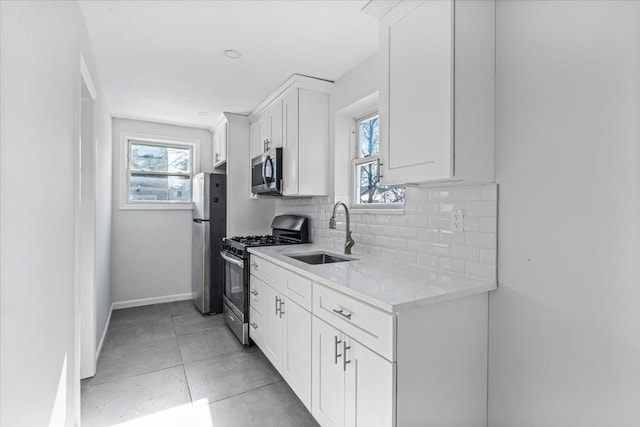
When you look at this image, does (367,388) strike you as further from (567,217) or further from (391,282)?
(567,217)

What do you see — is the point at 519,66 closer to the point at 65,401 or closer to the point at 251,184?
the point at 65,401

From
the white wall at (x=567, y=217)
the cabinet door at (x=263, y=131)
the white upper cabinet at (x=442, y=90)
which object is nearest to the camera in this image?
the white wall at (x=567, y=217)

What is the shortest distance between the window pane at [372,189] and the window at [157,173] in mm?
2790

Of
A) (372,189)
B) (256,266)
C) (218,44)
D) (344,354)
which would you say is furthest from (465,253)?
(218,44)

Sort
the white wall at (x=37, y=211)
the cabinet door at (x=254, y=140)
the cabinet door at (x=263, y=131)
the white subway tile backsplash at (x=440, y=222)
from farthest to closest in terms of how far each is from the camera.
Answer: the cabinet door at (x=254, y=140) → the cabinet door at (x=263, y=131) → the white subway tile backsplash at (x=440, y=222) → the white wall at (x=37, y=211)

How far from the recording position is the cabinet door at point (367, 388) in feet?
3.98

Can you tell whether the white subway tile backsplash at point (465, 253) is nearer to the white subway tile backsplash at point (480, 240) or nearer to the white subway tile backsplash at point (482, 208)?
the white subway tile backsplash at point (480, 240)

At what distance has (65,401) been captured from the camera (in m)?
1.48

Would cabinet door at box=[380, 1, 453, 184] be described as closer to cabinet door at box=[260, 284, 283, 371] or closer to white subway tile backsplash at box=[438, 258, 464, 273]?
white subway tile backsplash at box=[438, 258, 464, 273]

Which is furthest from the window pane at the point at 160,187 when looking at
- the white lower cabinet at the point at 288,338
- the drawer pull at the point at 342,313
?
the drawer pull at the point at 342,313

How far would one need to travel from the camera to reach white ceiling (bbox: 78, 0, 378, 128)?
1.81 meters

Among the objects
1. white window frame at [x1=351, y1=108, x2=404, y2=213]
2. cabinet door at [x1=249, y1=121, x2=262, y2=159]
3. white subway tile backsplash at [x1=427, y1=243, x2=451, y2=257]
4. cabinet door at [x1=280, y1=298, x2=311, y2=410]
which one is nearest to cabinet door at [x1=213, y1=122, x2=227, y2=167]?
cabinet door at [x1=249, y1=121, x2=262, y2=159]

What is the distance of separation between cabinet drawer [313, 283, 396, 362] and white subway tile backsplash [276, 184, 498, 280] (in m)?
0.65

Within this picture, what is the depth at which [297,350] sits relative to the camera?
6.36ft
